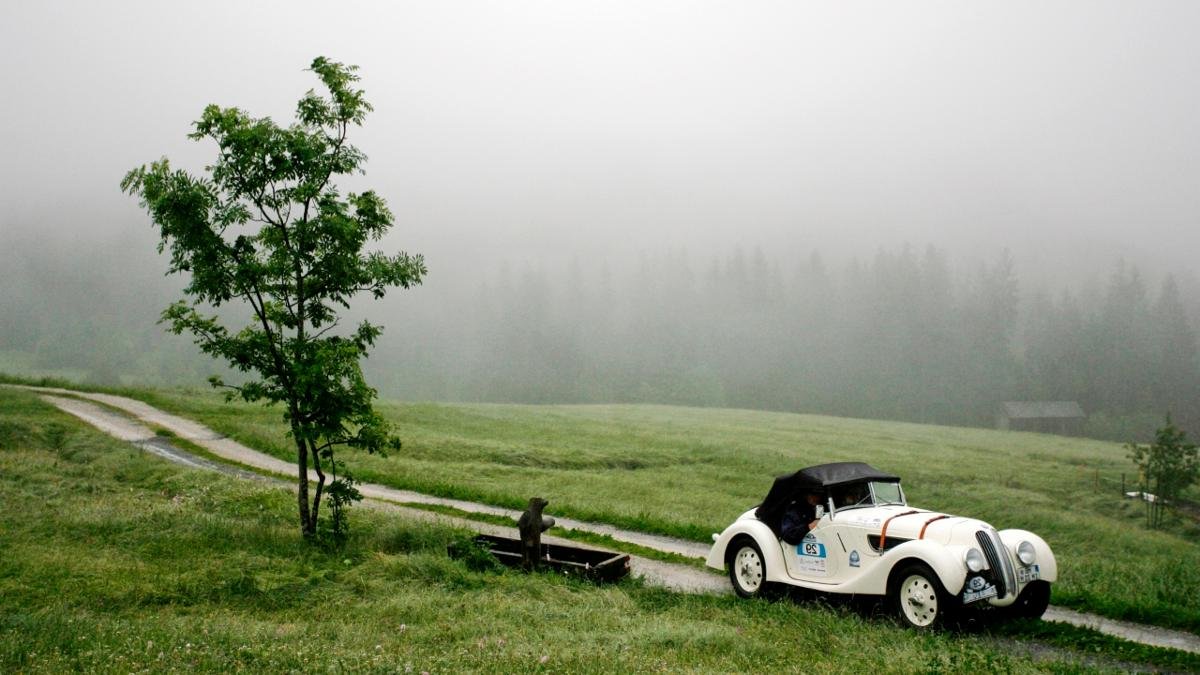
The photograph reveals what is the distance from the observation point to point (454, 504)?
2459 centimetres

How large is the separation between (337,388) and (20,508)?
29.2 ft

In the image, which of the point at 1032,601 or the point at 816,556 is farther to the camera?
the point at 816,556

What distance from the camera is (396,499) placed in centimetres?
2494

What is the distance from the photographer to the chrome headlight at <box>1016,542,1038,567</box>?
12.0 m

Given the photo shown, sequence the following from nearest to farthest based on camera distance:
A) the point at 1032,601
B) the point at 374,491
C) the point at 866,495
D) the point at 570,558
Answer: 1. the point at 1032,601
2. the point at 866,495
3. the point at 570,558
4. the point at 374,491

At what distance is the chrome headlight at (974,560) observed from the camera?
11.3 metres

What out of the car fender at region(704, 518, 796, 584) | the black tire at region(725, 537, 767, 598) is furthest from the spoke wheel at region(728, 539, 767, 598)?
the car fender at region(704, 518, 796, 584)

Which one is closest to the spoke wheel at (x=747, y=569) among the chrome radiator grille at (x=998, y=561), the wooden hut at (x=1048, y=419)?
the chrome radiator grille at (x=998, y=561)

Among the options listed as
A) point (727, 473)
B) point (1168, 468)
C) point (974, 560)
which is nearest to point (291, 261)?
point (974, 560)

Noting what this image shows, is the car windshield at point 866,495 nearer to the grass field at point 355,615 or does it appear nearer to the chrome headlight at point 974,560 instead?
the grass field at point 355,615

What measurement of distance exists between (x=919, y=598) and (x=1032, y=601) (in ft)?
7.20

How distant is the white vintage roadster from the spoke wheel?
0.06 feet

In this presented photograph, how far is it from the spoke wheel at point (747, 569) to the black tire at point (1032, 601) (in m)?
3.98

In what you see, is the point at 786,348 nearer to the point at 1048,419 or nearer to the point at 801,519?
the point at 1048,419
